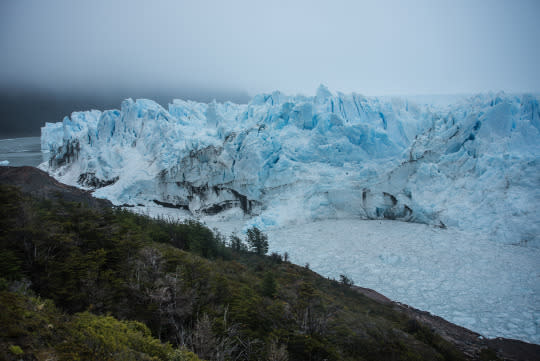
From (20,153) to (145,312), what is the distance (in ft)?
177

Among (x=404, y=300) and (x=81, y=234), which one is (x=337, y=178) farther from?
(x=81, y=234)

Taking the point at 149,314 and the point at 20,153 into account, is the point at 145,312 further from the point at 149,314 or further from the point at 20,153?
the point at 20,153

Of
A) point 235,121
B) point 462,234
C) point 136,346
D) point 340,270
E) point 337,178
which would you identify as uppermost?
point 235,121

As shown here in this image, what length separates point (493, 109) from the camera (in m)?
17.0

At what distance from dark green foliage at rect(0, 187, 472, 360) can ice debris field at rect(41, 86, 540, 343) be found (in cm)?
530

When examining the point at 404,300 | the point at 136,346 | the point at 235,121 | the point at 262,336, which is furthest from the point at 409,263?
the point at 235,121

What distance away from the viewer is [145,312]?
470cm

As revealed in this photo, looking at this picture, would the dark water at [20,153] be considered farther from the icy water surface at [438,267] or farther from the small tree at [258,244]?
the icy water surface at [438,267]

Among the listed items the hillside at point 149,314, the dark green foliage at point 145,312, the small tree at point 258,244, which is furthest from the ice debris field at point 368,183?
the dark green foliage at point 145,312

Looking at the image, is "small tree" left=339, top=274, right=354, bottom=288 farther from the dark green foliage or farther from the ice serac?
the ice serac

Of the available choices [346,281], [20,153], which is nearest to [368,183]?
[346,281]

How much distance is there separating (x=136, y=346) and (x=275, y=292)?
4.39 meters

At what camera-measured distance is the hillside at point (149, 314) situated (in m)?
2.77

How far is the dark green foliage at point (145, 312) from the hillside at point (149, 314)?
0.02 meters
